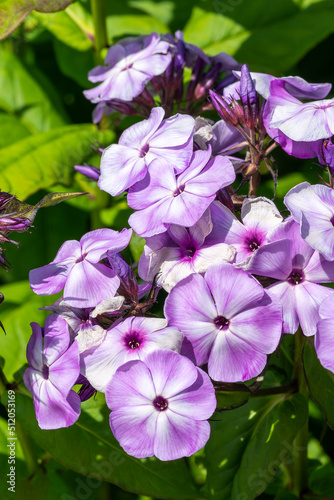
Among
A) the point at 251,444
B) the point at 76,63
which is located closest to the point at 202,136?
the point at 251,444

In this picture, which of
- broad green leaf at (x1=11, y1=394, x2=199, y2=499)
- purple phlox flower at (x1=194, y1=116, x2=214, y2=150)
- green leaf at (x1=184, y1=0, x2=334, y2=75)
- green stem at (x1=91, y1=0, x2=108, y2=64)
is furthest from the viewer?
green leaf at (x1=184, y1=0, x2=334, y2=75)

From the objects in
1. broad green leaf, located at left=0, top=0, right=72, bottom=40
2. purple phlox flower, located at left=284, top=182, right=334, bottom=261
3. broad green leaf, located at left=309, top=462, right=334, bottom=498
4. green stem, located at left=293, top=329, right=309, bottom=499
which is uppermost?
broad green leaf, located at left=0, top=0, right=72, bottom=40

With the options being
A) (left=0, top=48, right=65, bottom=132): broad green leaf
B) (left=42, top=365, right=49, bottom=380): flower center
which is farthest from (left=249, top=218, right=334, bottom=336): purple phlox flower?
(left=0, top=48, right=65, bottom=132): broad green leaf

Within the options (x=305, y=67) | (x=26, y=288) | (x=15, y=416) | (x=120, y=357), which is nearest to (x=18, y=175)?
(x=26, y=288)

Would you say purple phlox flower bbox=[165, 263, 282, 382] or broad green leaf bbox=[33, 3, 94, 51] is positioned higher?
broad green leaf bbox=[33, 3, 94, 51]

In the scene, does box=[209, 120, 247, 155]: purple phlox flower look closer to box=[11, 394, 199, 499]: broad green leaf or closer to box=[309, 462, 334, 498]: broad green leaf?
box=[11, 394, 199, 499]: broad green leaf
